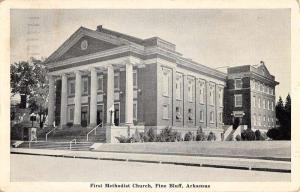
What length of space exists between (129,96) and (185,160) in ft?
21.5

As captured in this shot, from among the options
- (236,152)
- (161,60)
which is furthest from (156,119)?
(236,152)

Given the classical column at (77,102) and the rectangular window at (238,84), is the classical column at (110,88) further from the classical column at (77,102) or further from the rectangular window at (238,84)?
the rectangular window at (238,84)

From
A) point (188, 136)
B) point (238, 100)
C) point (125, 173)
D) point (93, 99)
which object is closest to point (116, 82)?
point (93, 99)

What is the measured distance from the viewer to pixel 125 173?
1098 cm

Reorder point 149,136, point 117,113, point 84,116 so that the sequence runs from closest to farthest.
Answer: point 149,136 < point 117,113 < point 84,116

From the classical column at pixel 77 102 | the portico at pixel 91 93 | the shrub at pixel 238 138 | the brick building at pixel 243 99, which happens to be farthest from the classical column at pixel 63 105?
the shrub at pixel 238 138

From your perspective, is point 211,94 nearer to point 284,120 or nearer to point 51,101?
point 51,101

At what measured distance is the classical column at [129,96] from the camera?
18500 mm

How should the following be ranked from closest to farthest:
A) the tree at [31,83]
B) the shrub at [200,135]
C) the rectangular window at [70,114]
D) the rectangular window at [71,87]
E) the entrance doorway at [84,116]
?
the tree at [31,83]
the shrub at [200,135]
the rectangular window at [70,114]
the entrance doorway at [84,116]
the rectangular window at [71,87]

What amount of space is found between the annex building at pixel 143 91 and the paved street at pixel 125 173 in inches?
228

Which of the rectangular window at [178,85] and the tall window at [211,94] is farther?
the tall window at [211,94]

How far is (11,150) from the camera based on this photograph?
1138 cm
